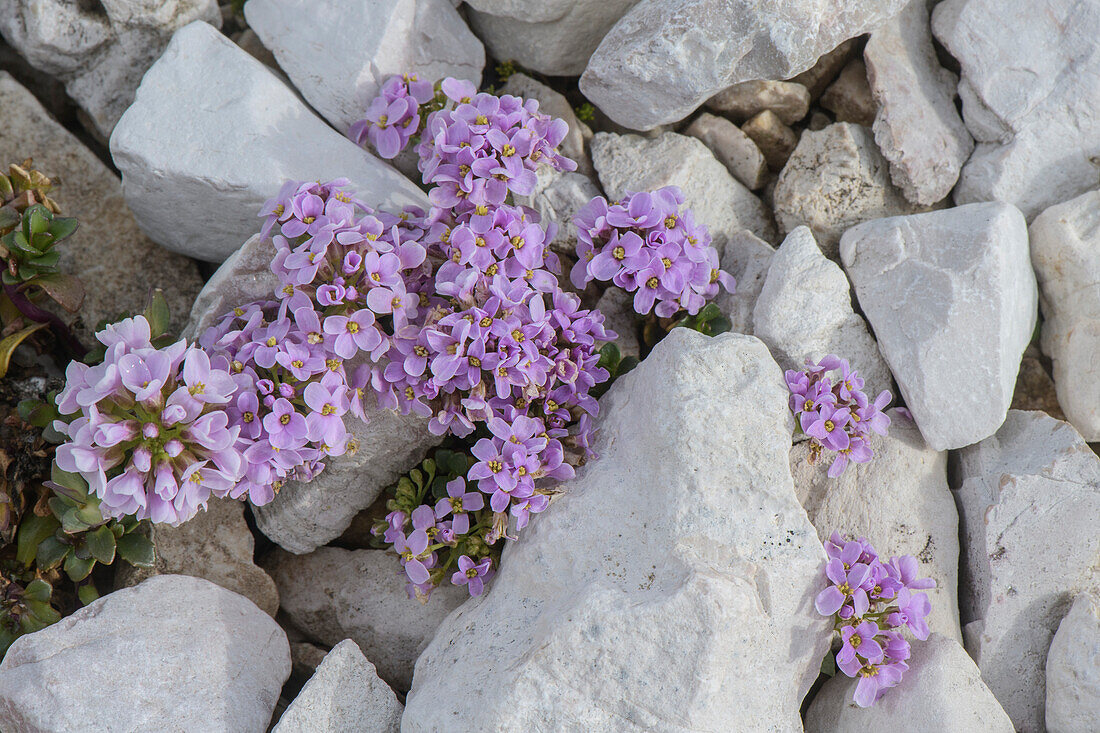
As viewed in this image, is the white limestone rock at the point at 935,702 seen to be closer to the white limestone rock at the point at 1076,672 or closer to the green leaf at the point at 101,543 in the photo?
the white limestone rock at the point at 1076,672

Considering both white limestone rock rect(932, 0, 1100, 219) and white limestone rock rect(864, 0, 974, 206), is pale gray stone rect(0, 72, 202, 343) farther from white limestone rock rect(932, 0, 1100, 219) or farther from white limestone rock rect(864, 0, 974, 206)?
white limestone rock rect(932, 0, 1100, 219)

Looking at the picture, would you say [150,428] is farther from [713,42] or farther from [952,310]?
[952,310]

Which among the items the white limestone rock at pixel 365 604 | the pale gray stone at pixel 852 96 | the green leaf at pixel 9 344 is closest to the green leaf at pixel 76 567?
the white limestone rock at pixel 365 604

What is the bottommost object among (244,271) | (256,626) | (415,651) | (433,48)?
(415,651)

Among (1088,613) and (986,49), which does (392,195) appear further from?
(1088,613)

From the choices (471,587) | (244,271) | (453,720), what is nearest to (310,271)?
(244,271)

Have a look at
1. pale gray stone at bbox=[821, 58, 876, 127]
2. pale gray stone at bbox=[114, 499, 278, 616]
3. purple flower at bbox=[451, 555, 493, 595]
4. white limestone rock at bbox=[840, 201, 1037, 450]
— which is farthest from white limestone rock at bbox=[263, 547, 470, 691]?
pale gray stone at bbox=[821, 58, 876, 127]

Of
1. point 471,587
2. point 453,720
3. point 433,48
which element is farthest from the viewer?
point 433,48
